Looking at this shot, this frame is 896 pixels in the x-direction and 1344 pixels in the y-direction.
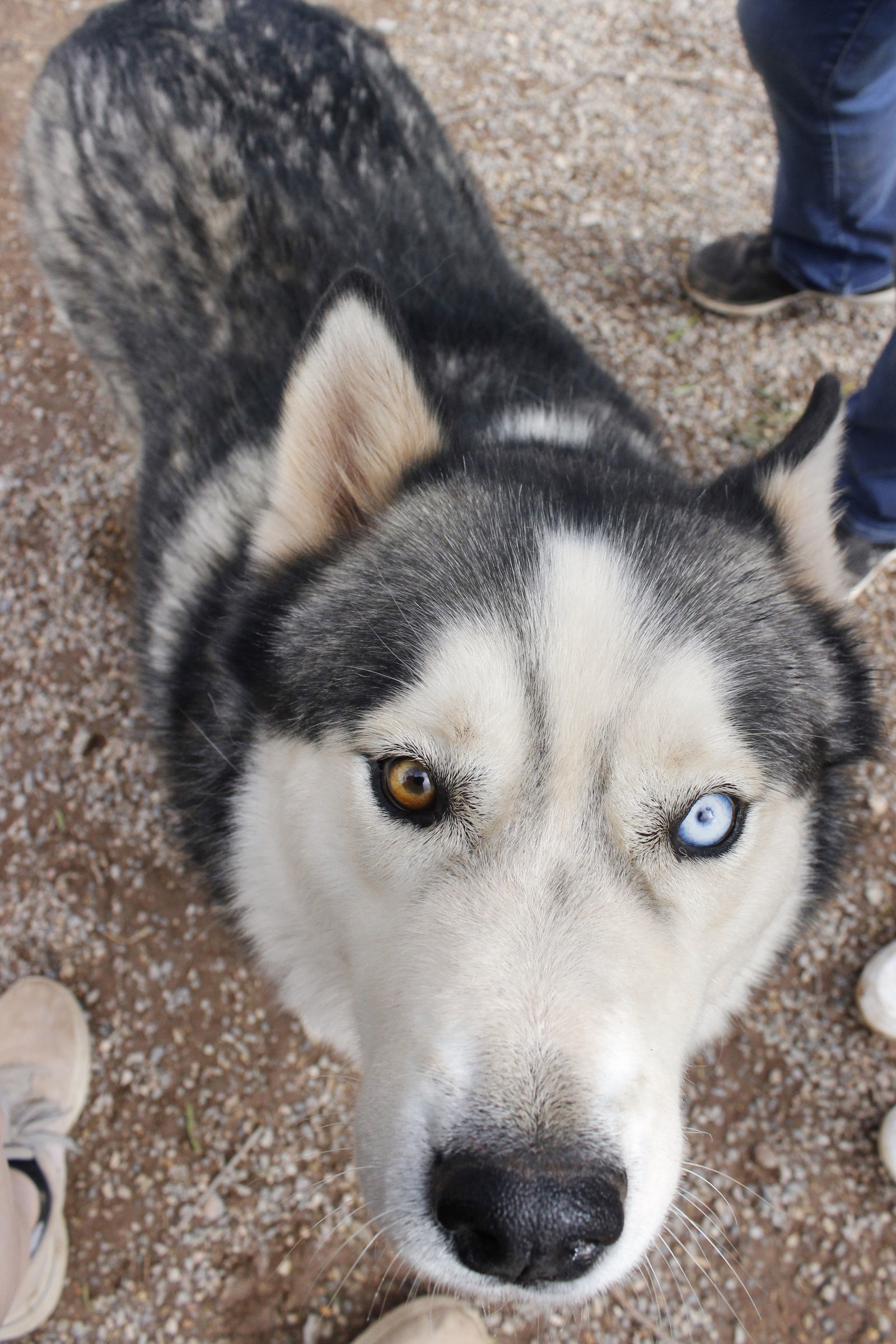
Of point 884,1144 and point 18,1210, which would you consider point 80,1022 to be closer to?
point 18,1210

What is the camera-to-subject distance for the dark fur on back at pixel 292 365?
189cm

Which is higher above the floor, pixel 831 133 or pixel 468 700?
pixel 831 133

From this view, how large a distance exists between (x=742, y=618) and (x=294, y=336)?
5.99 feet

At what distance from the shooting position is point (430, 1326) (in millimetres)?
2762

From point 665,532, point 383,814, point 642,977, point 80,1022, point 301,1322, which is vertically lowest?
point 301,1322

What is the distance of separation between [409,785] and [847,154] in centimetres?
348

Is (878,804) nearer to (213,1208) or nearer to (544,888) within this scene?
(544,888)

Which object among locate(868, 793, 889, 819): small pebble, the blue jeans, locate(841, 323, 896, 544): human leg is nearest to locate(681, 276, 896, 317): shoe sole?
the blue jeans

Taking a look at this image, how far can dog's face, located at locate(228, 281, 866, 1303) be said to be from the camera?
1.40m

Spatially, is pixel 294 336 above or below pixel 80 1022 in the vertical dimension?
above

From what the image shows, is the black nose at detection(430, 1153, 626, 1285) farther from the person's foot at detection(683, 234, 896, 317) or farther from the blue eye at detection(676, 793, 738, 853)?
the person's foot at detection(683, 234, 896, 317)

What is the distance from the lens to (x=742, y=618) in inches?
73.6

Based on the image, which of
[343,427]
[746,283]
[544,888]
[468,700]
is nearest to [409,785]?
[468,700]

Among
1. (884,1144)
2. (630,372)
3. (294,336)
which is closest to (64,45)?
(294,336)
